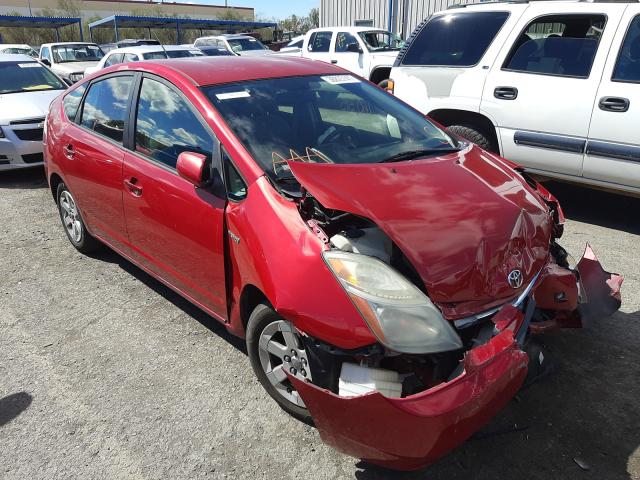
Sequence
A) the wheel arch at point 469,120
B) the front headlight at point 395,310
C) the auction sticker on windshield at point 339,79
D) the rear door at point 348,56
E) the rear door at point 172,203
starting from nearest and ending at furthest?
the front headlight at point 395,310 → the rear door at point 172,203 → the auction sticker on windshield at point 339,79 → the wheel arch at point 469,120 → the rear door at point 348,56

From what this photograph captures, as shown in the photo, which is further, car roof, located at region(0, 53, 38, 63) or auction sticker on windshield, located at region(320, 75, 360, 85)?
car roof, located at region(0, 53, 38, 63)

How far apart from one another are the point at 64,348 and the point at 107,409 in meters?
0.79

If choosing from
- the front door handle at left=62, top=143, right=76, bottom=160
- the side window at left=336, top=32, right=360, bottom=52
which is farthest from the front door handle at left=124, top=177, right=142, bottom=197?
the side window at left=336, top=32, right=360, bottom=52

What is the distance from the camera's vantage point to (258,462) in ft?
Result: 8.02

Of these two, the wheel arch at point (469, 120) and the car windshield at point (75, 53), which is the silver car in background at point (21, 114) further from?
the car windshield at point (75, 53)

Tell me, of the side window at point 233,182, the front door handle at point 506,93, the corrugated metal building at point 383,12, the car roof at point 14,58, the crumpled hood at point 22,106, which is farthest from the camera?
the corrugated metal building at point 383,12

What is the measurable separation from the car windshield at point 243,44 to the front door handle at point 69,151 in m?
14.4

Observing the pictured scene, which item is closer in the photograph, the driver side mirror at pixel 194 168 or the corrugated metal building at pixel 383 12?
the driver side mirror at pixel 194 168

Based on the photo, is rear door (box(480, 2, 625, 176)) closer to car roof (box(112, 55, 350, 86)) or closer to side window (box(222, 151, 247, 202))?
car roof (box(112, 55, 350, 86))

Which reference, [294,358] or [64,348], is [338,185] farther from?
[64,348]

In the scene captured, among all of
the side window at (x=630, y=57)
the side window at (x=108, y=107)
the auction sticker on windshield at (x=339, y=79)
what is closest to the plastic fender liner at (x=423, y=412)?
the auction sticker on windshield at (x=339, y=79)

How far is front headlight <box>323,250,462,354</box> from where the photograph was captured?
2.04 m

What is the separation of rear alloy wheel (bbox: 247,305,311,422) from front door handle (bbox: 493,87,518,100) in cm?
384

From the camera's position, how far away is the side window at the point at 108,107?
369 centimetres
